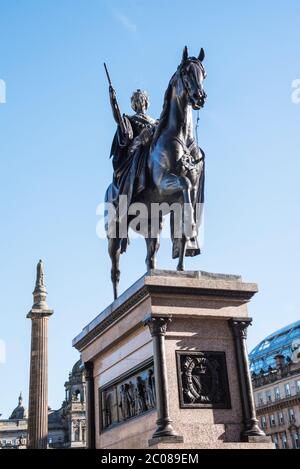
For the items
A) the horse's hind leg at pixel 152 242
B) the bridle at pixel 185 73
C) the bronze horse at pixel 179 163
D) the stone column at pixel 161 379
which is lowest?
the stone column at pixel 161 379

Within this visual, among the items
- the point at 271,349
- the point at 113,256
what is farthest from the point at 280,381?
the point at 113,256

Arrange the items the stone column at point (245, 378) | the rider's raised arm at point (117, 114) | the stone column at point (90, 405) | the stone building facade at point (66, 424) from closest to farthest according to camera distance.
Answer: the stone column at point (245, 378)
the stone column at point (90, 405)
the rider's raised arm at point (117, 114)
the stone building facade at point (66, 424)

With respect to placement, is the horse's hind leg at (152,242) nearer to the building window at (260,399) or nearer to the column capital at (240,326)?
the column capital at (240,326)

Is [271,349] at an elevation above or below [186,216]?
above

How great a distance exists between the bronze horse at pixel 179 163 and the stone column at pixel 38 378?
47.9m

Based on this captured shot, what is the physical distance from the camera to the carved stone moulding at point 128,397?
9.02 meters

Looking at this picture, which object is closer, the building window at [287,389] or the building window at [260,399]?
the building window at [287,389]

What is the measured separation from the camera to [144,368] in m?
9.16

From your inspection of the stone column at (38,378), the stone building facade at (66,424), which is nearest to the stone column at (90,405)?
the stone column at (38,378)
